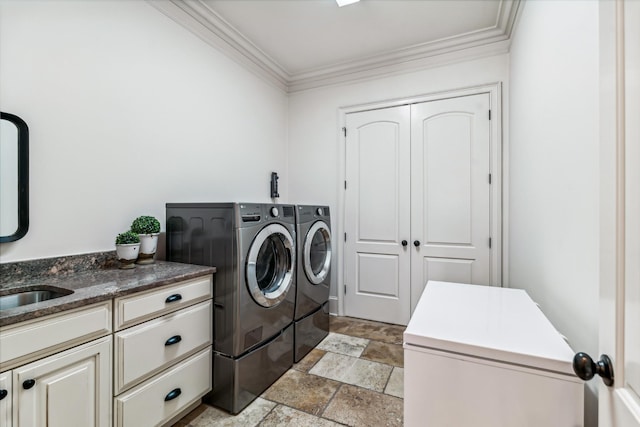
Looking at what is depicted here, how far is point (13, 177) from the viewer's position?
4.50 ft

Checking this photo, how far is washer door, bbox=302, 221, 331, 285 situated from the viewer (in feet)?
7.73

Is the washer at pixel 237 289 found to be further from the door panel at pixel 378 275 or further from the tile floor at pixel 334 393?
the door panel at pixel 378 275

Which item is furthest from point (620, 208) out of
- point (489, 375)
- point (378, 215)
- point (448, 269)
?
point (378, 215)

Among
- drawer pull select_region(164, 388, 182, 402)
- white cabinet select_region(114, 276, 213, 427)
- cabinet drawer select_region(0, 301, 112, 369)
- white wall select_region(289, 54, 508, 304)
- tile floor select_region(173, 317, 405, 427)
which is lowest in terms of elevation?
tile floor select_region(173, 317, 405, 427)

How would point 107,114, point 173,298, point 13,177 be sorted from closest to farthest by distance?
1. point 13,177
2. point 173,298
3. point 107,114

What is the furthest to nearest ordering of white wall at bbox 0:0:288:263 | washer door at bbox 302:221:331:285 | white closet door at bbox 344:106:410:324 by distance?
white closet door at bbox 344:106:410:324
washer door at bbox 302:221:331:285
white wall at bbox 0:0:288:263

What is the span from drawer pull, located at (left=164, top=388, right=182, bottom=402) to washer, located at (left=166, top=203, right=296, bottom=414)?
24cm

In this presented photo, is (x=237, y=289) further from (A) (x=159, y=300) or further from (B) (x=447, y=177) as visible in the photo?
(B) (x=447, y=177)

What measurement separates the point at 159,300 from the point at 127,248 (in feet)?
1.43

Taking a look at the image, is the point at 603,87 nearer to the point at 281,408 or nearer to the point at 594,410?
the point at 594,410

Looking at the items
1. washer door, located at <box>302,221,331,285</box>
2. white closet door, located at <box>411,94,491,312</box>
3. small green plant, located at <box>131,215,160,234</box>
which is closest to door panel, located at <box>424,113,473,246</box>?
white closet door, located at <box>411,94,491,312</box>

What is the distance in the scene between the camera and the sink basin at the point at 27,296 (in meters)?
1.24

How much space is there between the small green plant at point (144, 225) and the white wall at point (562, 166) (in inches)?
81.4

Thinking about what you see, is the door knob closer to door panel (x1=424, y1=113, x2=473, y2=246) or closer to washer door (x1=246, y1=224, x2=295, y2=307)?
washer door (x1=246, y1=224, x2=295, y2=307)
